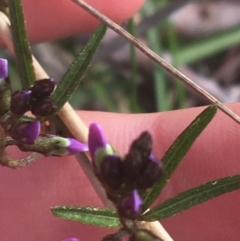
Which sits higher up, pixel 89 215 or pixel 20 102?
pixel 20 102

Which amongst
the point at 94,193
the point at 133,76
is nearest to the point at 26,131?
the point at 94,193

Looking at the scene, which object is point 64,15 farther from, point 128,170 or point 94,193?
point 128,170

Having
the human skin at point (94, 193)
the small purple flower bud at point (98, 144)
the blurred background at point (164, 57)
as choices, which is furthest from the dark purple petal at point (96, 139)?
the blurred background at point (164, 57)

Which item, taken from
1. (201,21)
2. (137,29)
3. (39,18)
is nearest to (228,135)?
(39,18)

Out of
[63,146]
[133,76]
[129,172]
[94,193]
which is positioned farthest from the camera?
[133,76]

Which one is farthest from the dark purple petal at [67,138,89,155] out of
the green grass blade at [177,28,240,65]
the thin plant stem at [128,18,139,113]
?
the green grass blade at [177,28,240,65]

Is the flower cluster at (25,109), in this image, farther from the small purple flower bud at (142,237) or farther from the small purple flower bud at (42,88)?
the small purple flower bud at (142,237)
